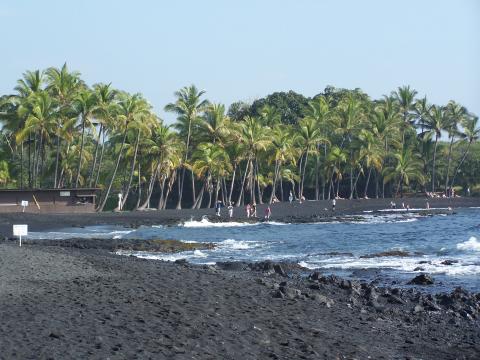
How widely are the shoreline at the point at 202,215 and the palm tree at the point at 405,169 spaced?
4.96m

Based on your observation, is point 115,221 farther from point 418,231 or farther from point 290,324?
point 290,324

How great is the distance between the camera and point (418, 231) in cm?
4775

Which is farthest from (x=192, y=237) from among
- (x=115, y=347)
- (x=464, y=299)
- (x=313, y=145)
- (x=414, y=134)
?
(x=414, y=134)

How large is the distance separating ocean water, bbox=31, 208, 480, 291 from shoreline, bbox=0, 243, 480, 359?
461cm

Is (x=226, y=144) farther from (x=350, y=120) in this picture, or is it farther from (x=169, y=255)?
(x=169, y=255)

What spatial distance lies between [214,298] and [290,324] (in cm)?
288

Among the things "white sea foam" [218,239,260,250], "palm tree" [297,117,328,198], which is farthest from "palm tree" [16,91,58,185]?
"palm tree" [297,117,328,198]

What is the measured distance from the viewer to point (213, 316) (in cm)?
1507

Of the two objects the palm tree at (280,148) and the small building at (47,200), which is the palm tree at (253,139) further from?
the small building at (47,200)

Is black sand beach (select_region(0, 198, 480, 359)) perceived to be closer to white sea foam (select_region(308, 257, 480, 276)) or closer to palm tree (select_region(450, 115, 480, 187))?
white sea foam (select_region(308, 257, 480, 276))

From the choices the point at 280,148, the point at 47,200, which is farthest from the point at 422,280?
the point at 280,148

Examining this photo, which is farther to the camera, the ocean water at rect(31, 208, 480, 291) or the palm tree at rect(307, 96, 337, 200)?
the palm tree at rect(307, 96, 337, 200)

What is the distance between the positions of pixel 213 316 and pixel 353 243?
25239mm

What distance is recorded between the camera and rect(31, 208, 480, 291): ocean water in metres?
26.5
